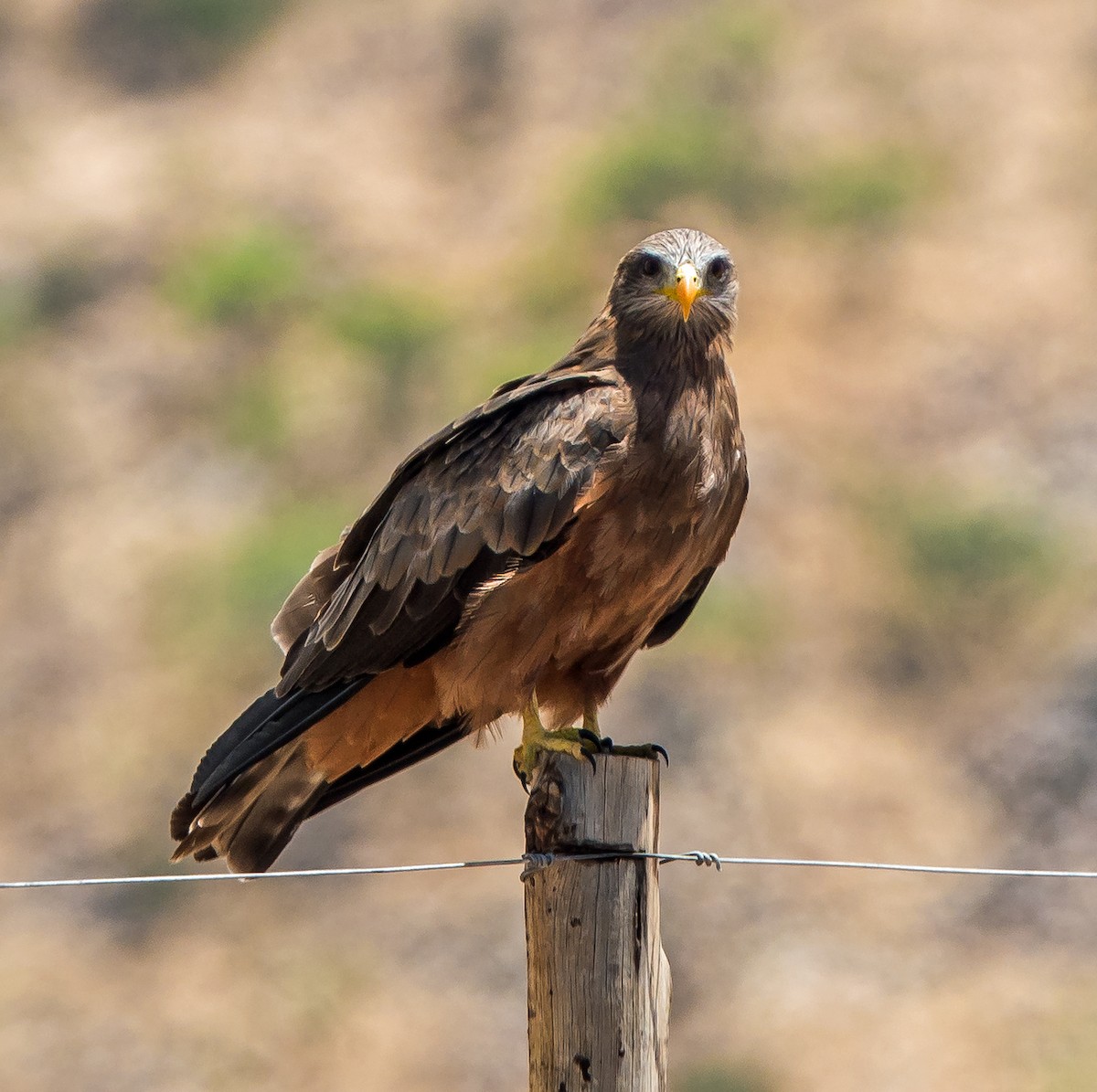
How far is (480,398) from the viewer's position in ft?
50.5

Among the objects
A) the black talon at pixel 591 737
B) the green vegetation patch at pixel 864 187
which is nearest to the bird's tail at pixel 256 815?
the black talon at pixel 591 737

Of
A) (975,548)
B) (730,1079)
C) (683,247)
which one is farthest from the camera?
(975,548)

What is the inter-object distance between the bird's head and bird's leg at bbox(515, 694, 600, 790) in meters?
1.18

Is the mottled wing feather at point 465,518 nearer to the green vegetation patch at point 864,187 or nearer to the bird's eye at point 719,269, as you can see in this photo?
the bird's eye at point 719,269

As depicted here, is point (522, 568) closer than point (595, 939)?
No

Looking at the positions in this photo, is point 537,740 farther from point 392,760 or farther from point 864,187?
point 864,187

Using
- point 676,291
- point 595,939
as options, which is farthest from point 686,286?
point 595,939

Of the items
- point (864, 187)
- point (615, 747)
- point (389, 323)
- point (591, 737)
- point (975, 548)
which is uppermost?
point (864, 187)

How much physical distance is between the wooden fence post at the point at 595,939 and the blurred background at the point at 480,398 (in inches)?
249

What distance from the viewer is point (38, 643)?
13375 mm

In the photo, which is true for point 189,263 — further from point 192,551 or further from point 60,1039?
point 60,1039

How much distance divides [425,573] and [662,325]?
1039 mm

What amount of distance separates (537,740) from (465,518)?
2.20ft

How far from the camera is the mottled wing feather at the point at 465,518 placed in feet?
16.0
